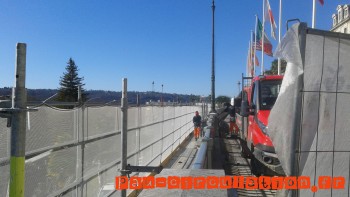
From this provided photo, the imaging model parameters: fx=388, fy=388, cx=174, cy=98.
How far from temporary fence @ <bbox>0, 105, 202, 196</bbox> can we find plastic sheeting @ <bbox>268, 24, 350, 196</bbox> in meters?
2.48

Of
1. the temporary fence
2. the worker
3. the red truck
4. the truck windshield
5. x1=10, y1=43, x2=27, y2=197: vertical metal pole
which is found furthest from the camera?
the worker

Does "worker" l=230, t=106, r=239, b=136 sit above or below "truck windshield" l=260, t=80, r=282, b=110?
below

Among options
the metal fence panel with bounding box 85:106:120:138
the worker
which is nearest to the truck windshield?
the metal fence panel with bounding box 85:106:120:138

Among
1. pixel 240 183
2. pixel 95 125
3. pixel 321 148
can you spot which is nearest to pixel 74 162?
pixel 95 125

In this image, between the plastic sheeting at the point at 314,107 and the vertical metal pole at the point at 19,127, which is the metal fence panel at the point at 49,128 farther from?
the plastic sheeting at the point at 314,107

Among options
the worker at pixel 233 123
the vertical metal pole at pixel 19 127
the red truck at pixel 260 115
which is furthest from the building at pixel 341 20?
the vertical metal pole at pixel 19 127

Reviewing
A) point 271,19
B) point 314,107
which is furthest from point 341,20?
point 314,107

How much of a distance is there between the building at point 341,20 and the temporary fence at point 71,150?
2501 inches

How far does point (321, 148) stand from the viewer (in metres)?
3.04

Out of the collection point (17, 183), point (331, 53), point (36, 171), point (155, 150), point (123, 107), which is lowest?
point (155, 150)

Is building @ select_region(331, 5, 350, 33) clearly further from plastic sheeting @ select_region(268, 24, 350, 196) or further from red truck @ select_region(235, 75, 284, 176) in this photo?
plastic sheeting @ select_region(268, 24, 350, 196)

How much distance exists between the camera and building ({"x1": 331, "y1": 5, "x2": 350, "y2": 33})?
65.4 metres

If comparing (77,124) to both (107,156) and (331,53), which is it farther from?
(331,53)

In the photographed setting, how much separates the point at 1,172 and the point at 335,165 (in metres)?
2.89
